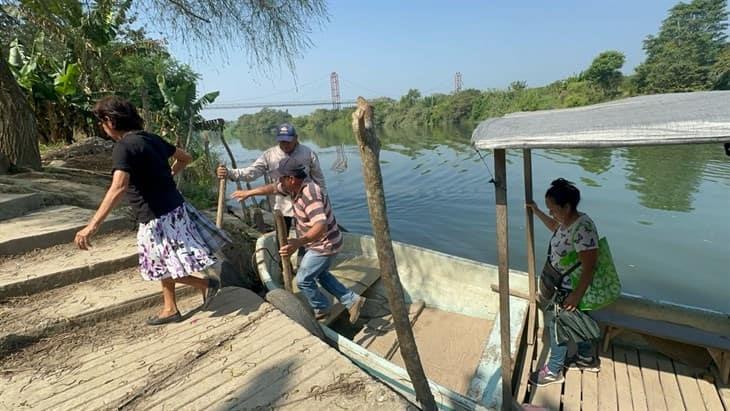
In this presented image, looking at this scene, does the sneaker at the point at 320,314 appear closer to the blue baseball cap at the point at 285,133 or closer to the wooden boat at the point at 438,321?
the wooden boat at the point at 438,321

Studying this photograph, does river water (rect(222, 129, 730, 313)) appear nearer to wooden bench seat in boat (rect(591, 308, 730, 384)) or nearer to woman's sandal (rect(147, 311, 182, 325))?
wooden bench seat in boat (rect(591, 308, 730, 384))

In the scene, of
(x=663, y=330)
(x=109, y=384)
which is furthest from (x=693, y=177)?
(x=109, y=384)

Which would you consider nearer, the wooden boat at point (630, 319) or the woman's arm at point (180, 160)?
the wooden boat at point (630, 319)

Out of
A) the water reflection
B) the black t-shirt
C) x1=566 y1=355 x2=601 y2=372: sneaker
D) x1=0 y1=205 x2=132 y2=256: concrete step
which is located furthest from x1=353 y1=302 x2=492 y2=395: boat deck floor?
the water reflection

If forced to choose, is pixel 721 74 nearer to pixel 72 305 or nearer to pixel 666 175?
pixel 666 175

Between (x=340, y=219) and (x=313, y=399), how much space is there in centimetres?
904

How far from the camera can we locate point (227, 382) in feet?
7.56

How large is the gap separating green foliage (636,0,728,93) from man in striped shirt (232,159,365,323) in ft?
123

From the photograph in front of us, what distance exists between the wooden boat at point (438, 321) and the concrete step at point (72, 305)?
109 cm

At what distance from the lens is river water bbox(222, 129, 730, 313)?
6375mm

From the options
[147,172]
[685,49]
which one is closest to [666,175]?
[147,172]

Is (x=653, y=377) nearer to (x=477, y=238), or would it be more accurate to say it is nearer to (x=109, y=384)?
(x=109, y=384)

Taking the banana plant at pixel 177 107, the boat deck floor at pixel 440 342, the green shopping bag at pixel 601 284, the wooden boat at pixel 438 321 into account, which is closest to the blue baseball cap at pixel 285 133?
the wooden boat at pixel 438 321

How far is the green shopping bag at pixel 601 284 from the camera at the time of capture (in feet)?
8.46
